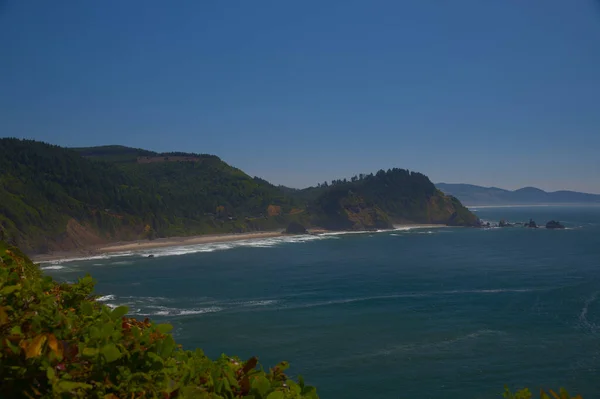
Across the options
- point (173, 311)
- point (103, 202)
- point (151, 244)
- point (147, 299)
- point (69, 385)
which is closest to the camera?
point (69, 385)

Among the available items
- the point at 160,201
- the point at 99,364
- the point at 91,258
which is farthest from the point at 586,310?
the point at 160,201

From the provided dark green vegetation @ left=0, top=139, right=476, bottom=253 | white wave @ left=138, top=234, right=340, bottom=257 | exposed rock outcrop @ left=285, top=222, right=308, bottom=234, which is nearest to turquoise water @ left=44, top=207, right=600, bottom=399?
white wave @ left=138, top=234, right=340, bottom=257

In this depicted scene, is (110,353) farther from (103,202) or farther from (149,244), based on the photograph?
(103,202)

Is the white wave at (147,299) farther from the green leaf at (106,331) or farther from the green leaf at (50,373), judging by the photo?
the green leaf at (50,373)

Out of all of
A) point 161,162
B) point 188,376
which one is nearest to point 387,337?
point 188,376

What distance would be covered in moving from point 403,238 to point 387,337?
81.7 m

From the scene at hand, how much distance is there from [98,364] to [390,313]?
37915mm

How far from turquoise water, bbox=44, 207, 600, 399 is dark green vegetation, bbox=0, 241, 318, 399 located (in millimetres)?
21186

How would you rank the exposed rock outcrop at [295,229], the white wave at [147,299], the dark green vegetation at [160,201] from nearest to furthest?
the white wave at [147,299], the dark green vegetation at [160,201], the exposed rock outcrop at [295,229]

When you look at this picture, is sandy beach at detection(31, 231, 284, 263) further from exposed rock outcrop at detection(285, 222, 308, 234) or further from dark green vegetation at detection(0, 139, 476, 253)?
dark green vegetation at detection(0, 139, 476, 253)

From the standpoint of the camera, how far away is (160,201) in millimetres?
119812

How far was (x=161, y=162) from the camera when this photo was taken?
176 metres

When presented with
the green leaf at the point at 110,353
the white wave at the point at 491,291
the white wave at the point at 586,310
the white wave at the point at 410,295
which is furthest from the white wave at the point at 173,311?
the green leaf at the point at 110,353

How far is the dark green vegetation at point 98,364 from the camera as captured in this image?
10.4 feet
